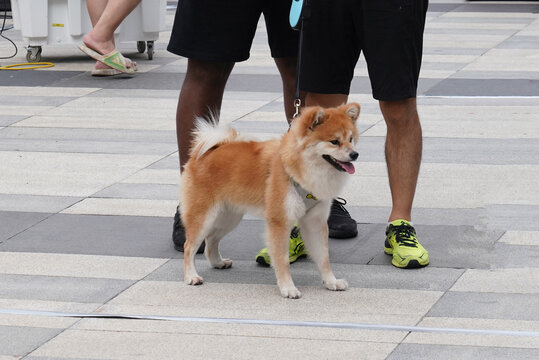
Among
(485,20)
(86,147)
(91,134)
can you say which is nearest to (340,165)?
(86,147)

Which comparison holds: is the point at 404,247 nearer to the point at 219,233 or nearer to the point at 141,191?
the point at 219,233

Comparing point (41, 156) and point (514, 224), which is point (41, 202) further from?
point (514, 224)

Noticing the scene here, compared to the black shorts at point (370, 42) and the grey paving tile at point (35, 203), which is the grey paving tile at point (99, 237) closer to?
the grey paving tile at point (35, 203)

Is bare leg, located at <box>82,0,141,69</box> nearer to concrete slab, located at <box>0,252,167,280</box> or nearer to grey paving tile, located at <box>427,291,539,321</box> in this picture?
concrete slab, located at <box>0,252,167,280</box>

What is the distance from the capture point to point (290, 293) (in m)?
4.56

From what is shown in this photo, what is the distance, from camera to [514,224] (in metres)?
5.56

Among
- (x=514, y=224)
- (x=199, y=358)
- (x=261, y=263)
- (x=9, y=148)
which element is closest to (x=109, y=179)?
(x=9, y=148)

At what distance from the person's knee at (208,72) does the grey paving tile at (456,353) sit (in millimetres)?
1879

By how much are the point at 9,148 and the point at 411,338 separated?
4.31 meters

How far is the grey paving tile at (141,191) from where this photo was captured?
20.6ft

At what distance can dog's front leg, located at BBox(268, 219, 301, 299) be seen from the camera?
455cm

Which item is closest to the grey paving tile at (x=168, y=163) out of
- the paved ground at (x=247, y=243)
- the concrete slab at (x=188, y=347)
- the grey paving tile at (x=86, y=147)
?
the paved ground at (x=247, y=243)

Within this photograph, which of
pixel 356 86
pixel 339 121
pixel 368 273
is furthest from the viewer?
pixel 356 86

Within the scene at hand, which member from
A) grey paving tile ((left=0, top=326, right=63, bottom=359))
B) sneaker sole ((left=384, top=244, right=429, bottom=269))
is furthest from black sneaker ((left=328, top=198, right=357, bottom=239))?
grey paving tile ((left=0, top=326, right=63, bottom=359))
